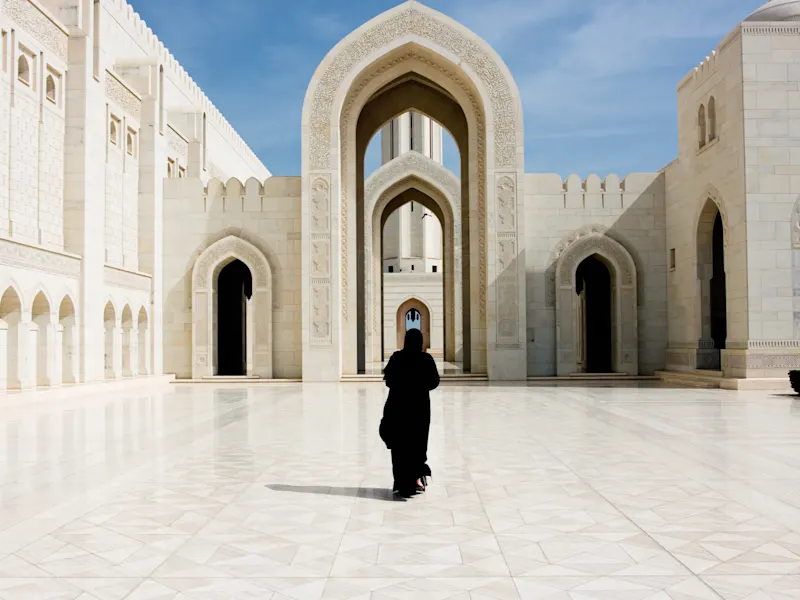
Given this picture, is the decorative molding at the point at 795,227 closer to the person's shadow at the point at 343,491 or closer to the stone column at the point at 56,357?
the person's shadow at the point at 343,491

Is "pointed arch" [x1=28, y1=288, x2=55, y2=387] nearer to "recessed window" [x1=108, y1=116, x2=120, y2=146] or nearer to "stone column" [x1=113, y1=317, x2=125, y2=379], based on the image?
"stone column" [x1=113, y1=317, x2=125, y2=379]

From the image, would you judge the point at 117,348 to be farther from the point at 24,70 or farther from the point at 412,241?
the point at 412,241

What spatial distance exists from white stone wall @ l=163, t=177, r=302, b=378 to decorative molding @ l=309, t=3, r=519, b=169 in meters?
1.30

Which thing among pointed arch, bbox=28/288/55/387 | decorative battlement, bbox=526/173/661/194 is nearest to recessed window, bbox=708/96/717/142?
decorative battlement, bbox=526/173/661/194

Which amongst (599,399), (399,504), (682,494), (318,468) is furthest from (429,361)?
(599,399)

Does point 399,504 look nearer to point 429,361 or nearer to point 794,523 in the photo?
point 429,361

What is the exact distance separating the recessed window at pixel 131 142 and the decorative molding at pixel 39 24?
2.58 m

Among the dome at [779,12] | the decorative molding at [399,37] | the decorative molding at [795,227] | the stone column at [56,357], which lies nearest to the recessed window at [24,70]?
the stone column at [56,357]

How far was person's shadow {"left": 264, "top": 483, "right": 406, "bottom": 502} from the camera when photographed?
15.3 ft

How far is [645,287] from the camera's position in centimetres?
1581

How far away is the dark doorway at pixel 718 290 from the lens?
567 inches

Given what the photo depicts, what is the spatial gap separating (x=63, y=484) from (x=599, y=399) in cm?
757

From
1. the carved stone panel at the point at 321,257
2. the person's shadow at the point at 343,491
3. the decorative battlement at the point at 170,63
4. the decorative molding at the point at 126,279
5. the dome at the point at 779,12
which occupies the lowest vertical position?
the person's shadow at the point at 343,491

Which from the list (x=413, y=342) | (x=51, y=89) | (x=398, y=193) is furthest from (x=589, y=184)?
(x=413, y=342)
